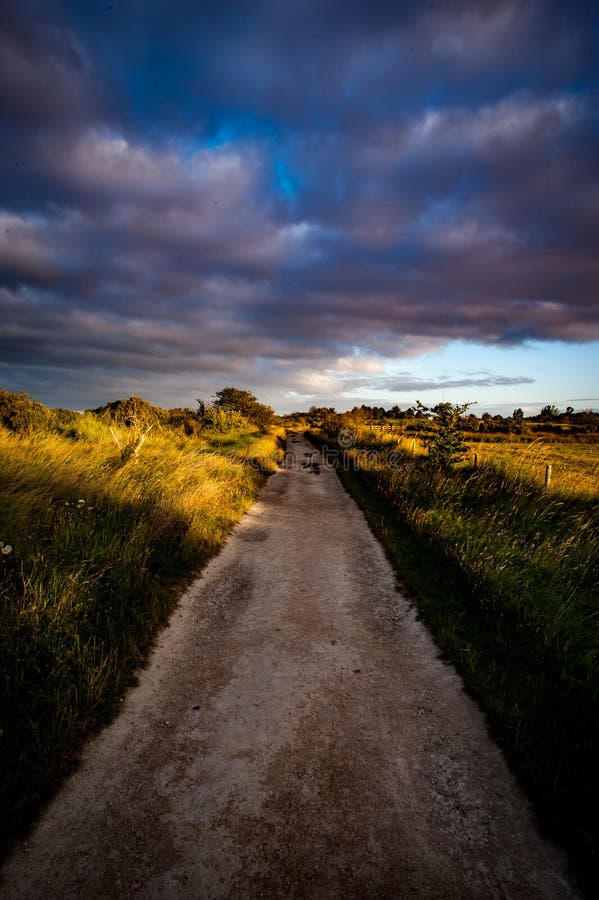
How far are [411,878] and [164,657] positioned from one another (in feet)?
10.3

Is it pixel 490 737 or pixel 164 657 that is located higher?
pixel 164 657

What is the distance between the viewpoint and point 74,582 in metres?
4.50

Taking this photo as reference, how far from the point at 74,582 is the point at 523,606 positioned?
603 cm

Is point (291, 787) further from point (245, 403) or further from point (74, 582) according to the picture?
point (245, 403)

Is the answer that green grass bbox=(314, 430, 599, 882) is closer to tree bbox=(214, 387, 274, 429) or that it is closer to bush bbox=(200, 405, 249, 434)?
bush bbox=(200, 405, 249, 434)

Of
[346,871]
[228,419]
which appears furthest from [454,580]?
[228,419]

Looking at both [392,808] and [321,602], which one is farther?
[321,602]

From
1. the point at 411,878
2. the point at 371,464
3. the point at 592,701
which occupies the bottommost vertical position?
the point at 411,878

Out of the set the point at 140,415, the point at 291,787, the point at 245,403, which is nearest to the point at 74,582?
the point at 291,787

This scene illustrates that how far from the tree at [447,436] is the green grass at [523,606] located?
31.8 inches

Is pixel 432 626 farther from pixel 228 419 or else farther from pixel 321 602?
pixel 228 419

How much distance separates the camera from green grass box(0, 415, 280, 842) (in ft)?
10.3

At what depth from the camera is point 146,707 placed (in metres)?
3.71

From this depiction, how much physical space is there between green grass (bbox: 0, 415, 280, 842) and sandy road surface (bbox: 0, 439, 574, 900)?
30 centimetres
